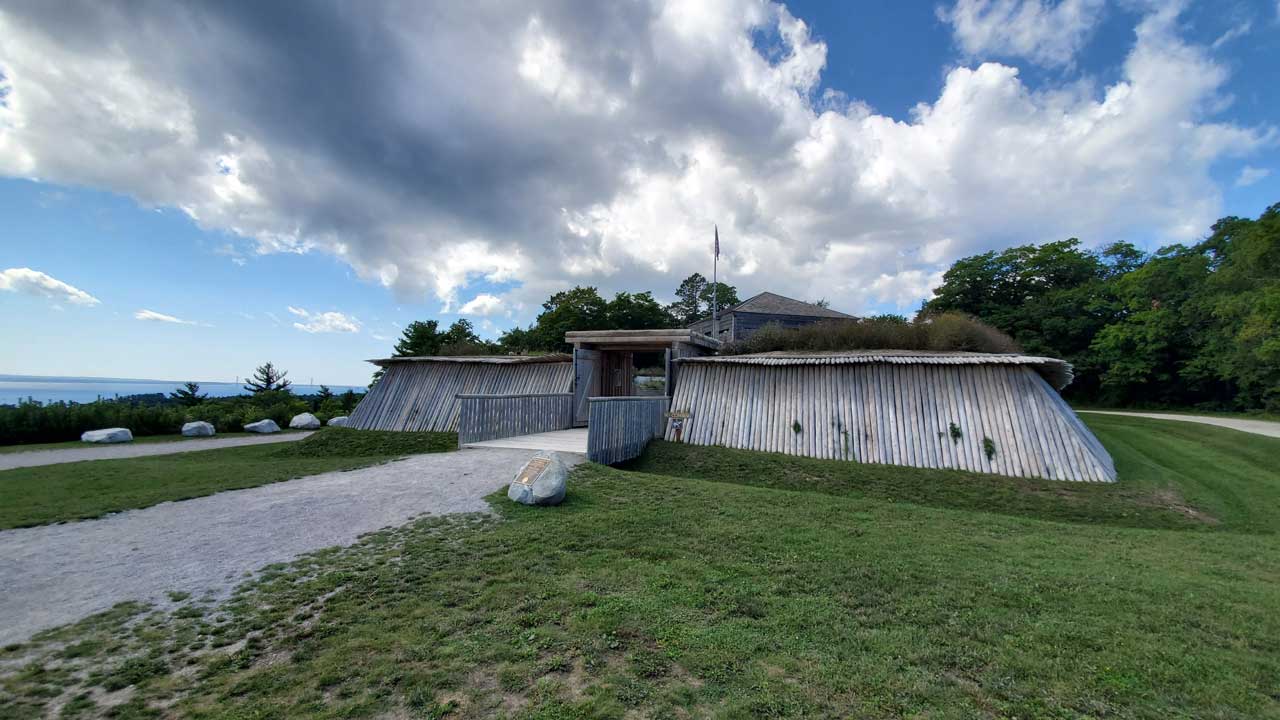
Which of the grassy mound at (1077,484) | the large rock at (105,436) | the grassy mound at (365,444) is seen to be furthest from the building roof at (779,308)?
the large rock at (105,436)

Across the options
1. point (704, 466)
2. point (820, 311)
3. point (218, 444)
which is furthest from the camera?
point (820, 311)

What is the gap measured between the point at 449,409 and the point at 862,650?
1347 cm

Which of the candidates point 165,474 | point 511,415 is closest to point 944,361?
point 511,415

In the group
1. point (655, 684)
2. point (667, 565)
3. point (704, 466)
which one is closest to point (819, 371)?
point (704, 466)

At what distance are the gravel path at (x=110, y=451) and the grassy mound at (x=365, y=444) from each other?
273cm

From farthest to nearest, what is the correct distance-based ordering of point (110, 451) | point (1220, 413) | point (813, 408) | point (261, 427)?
point (1220, 413)
point (261, 427)
point (110, 451)
point (813, 408)

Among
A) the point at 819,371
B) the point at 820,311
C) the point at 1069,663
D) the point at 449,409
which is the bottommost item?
the point at 1069,663

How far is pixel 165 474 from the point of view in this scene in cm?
803

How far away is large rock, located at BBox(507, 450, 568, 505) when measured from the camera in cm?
563

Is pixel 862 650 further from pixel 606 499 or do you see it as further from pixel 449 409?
pixel 449 409

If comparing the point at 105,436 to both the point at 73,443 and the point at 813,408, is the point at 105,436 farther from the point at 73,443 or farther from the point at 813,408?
the point at 813,408

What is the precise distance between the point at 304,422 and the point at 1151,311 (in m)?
42.8

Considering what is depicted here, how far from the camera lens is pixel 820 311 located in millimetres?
23906

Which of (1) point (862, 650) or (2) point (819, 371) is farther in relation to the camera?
(2) point (819, 371)
